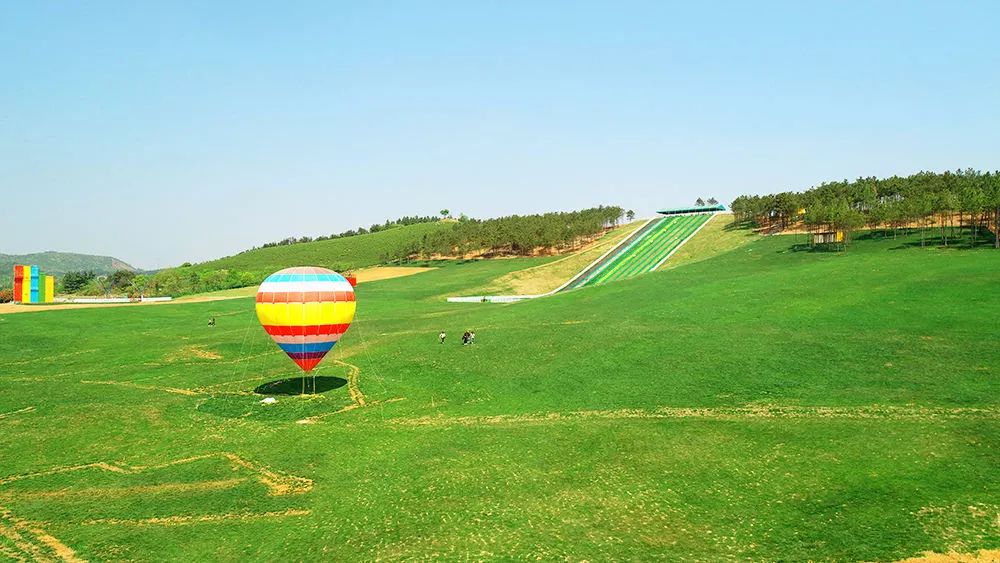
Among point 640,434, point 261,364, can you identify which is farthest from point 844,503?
point 261,364

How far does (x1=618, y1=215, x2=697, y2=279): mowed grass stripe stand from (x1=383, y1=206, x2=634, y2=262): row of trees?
68.8 feet

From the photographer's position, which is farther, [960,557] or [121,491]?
[121,491]

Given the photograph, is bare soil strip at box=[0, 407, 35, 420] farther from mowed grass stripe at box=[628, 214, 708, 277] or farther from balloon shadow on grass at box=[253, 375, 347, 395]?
mowed grass stripe at box=[628, 214, 708, 277]

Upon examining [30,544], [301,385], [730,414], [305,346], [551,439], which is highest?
[305,346]

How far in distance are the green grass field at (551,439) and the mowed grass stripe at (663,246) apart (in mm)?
46548

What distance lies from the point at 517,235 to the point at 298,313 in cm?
11043

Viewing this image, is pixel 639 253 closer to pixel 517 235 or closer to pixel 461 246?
pixel 517 235

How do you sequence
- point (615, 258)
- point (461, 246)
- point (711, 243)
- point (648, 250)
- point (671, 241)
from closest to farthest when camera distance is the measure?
point (711, 243)
point (615, 258)
point (648, 250)
point (671, 241)
point (461, 246)

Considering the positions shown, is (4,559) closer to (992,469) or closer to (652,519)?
(652,519)

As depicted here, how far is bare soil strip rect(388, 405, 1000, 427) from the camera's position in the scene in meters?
31.9

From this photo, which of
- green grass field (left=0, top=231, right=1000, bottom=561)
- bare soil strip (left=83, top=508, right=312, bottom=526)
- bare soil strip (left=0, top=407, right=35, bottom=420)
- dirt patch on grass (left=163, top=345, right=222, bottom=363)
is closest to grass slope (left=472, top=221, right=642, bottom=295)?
green grass field (left=0, top=231, right=1000, bottom=561)

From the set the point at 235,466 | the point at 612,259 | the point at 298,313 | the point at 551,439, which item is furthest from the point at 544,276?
the point at 235,466

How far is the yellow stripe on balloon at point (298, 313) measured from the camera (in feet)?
133

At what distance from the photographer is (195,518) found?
24344mm
